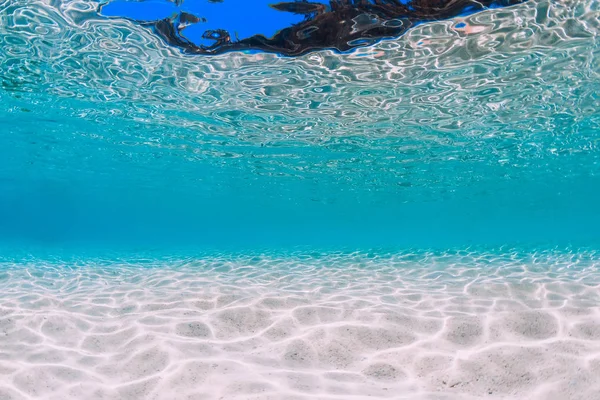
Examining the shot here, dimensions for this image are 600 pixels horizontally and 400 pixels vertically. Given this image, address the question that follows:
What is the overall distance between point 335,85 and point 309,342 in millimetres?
9963

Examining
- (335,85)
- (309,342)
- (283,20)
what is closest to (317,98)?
(335,85)

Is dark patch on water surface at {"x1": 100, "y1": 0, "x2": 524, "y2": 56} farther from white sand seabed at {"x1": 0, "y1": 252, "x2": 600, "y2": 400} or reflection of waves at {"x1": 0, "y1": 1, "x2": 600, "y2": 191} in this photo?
white sand seabed at {"x1": 0, "y1": 252, "x2": 600, "y2": 400}

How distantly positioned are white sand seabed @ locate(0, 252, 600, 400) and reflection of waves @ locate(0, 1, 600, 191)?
6490 mm

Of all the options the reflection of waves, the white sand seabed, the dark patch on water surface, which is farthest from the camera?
the reflection of waves

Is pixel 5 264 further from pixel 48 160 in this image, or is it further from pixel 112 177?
pixel 112 177

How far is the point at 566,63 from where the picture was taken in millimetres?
10734

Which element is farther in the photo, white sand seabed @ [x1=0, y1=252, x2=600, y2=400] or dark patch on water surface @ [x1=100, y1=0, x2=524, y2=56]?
dark patch on water surface @ [x1=100, y1=0, x2=524, y2=56]

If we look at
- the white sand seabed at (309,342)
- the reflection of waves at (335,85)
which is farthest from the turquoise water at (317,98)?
the white sand seabed at (309,342)

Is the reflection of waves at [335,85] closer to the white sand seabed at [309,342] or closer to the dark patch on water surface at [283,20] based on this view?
the dark patch on water surface at [283,20]

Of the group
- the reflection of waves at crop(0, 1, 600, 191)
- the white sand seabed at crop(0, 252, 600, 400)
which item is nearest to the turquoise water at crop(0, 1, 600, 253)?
the reflection of waves at crop(0, 1, 600, 191)

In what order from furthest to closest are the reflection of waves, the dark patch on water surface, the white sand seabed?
the reflection of waves
the dark patch on water surface
the white sand seabed

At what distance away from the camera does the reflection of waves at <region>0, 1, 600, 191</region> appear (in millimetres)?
8898

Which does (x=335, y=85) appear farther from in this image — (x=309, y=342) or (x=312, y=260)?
(x=309, y=342)

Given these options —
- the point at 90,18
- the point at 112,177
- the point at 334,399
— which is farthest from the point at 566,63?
the point at 112,177
